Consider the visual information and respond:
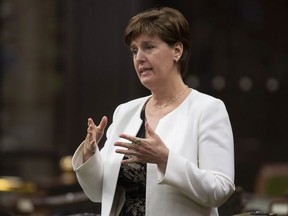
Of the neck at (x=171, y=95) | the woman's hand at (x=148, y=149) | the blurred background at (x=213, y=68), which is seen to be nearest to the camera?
the woman's hand at (x=148, y=149)

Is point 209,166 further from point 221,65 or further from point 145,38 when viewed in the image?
point 221,65

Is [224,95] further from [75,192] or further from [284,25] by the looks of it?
[75,192]

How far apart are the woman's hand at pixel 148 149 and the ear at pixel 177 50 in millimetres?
428

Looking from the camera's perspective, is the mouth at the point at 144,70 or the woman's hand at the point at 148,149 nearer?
the woman's hand at the point at 148,149

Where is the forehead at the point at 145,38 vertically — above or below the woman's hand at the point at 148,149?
above

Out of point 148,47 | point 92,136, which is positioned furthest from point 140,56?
point 92,136

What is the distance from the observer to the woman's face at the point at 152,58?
13.5 ft

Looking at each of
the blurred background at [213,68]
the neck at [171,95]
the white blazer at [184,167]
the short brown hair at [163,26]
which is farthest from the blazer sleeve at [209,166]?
the blurred background at [213,68]

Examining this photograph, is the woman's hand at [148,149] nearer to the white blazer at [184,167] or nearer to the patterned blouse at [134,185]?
the white blazer at [184,167]

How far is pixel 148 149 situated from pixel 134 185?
0.41 metres

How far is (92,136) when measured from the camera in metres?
4.16

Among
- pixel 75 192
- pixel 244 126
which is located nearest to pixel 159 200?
pixel 75 192

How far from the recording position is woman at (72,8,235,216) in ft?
12.7

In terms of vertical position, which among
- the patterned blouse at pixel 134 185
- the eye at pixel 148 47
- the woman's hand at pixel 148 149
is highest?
the eye at pixel 148 47
